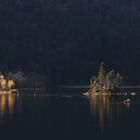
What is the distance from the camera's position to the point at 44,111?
465 feet

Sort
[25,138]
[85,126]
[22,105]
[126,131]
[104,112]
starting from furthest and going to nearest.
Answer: [22,105], [104,112], [85,126], [126,131], [25,138]

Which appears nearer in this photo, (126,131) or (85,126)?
(126,131)

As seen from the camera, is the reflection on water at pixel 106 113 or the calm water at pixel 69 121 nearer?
the calm water at pixel 69 121

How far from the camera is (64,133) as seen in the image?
100 m

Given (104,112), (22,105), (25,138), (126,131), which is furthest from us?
(22,105)

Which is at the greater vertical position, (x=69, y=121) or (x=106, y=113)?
(x=106, y=113)

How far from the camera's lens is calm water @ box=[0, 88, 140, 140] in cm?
9806

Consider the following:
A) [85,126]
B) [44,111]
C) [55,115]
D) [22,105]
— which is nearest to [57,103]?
[22,105]

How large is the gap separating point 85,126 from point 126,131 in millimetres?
10549

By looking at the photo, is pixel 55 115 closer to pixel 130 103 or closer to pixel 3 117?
pixel 3 117

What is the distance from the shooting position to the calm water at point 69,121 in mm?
98062

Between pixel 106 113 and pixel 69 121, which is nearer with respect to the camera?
pixel 69 121

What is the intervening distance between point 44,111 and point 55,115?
11.0 metres

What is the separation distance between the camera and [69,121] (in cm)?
11869
